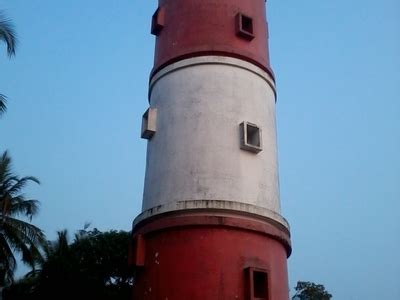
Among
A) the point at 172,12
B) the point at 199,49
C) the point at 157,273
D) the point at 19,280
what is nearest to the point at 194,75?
the point at 199,49

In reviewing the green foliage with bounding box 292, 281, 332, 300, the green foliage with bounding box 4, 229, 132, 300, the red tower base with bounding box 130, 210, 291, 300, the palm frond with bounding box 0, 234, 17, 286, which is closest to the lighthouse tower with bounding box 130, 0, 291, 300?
the red tower base with bounding box 130, 210, 291, 300

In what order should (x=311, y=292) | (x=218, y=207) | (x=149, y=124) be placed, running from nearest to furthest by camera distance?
(x=218, y=207) → (x=149, y=124) → (x=311, y=292)

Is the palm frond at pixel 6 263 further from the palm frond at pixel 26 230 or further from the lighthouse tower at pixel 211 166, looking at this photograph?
the lighthouse tower at pixel 211 166

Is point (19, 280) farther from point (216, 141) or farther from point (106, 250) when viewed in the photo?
point (216, 141)

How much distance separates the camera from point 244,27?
12578 millimetres

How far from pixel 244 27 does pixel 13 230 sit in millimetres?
12582

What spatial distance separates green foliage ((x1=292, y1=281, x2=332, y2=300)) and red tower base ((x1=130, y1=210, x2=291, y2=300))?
1013 inches

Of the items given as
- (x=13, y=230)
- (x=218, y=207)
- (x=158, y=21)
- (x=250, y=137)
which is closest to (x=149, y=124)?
(x=250, y=137)

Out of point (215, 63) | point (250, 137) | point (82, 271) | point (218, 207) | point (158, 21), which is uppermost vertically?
point (158, 21)

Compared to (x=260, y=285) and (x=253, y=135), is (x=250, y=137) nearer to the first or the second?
(x=253, y=135)

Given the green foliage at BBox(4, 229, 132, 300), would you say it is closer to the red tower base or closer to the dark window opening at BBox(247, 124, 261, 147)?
the red tower base

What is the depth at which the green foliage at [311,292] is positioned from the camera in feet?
113

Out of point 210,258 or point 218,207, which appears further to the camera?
point 218,207

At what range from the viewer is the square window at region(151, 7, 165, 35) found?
13312mm
